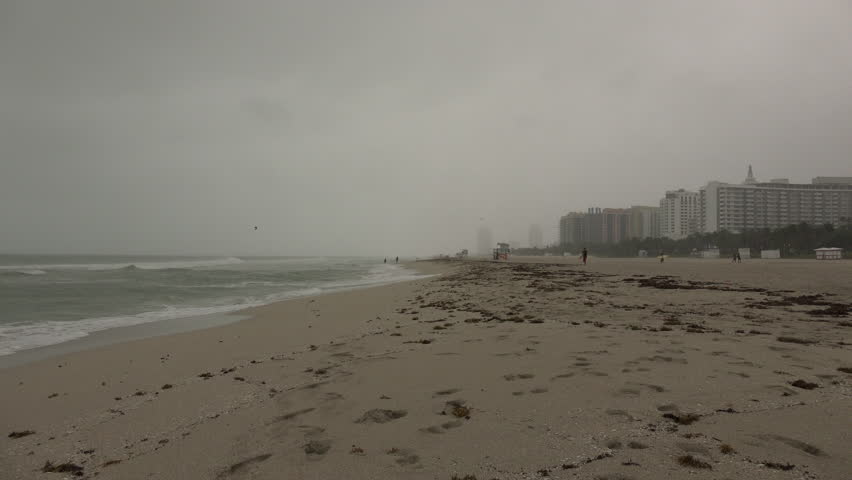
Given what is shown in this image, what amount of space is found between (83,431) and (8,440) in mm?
800

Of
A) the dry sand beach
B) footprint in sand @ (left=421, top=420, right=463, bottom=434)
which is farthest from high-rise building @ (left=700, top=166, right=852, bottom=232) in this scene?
footprint in sand @ (left=421, top=420, right=463, bottom=434)

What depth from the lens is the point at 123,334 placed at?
11.8 m

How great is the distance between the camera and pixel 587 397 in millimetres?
4445

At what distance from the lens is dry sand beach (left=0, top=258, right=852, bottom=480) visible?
3299 mm

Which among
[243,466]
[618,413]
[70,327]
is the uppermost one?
[618,413]

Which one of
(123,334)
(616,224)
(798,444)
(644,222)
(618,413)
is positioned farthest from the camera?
(616,224)

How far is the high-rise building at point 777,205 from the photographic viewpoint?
Answer: 133125 millimetres

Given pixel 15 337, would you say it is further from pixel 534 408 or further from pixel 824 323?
pixel 824 323

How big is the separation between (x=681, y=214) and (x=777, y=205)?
31.7 meters

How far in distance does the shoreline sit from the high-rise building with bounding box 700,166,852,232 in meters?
158

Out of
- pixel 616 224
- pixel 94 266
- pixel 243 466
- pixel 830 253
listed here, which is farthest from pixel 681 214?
pixel 243 466

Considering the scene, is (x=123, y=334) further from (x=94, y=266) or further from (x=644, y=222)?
(x=644, y=222)

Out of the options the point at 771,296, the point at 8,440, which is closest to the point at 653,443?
the point at 8,440

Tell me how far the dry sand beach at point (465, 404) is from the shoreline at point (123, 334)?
976 millimetres
